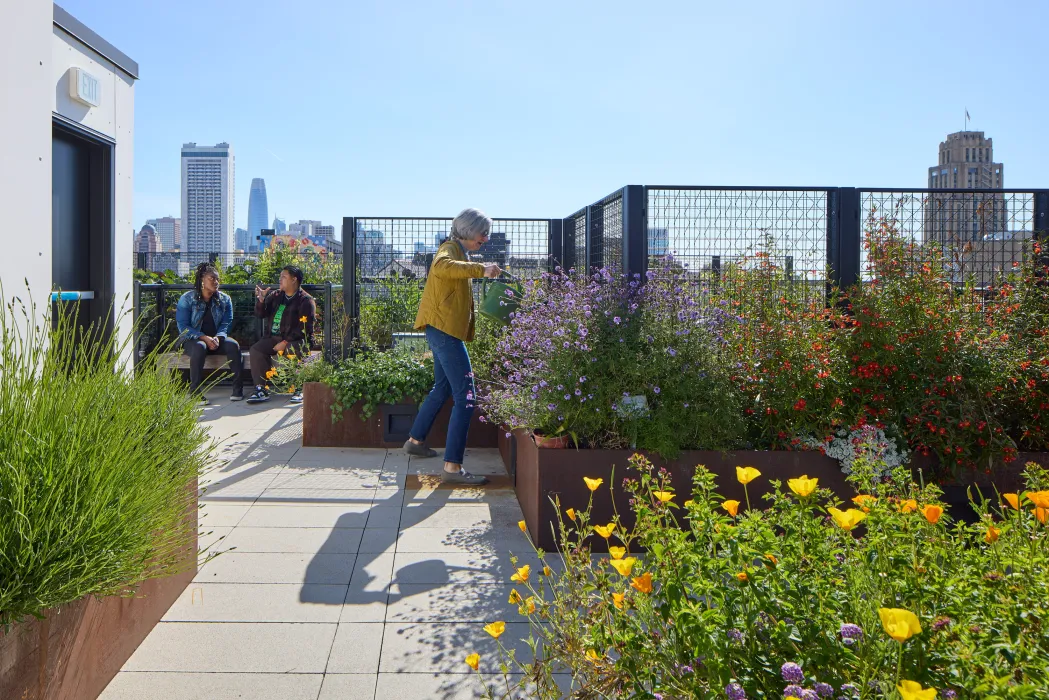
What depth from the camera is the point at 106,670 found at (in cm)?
250

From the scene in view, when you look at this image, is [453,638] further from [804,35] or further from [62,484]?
[804,35]

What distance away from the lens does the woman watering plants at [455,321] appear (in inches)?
203

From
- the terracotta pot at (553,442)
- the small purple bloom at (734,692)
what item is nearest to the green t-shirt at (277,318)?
the terracotta pot at (553,442)

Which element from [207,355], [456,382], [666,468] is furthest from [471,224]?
[207,355]

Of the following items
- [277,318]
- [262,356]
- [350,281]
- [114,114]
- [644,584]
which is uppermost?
[114,114]

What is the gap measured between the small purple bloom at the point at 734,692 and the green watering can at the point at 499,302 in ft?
16.2

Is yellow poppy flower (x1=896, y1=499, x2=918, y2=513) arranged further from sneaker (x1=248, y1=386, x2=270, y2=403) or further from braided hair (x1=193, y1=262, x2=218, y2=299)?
braided hair (x1=193, y1=262, x2=218, y2=299)

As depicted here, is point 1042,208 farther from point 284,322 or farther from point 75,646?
point 284,322

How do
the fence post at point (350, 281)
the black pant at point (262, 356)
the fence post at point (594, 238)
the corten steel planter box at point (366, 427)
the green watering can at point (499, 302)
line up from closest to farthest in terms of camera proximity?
the fence post at point (594, 238) < the green watering can at point (499, 302) < the corten steel planter box at point (366, 427) < the fence post at point (350, 281) < the black pant at point (262, 356)

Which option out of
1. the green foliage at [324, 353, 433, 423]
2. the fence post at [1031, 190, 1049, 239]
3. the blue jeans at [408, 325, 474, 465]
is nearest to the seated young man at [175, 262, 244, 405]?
the green foliage at [324, 353, 433, 423]

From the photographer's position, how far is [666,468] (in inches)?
154

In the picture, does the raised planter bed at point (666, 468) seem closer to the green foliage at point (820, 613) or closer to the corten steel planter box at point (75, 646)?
the corten steel planter box at point (75, 646)

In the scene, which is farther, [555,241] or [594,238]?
[555,241]

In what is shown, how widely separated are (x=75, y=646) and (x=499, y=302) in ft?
14.2
